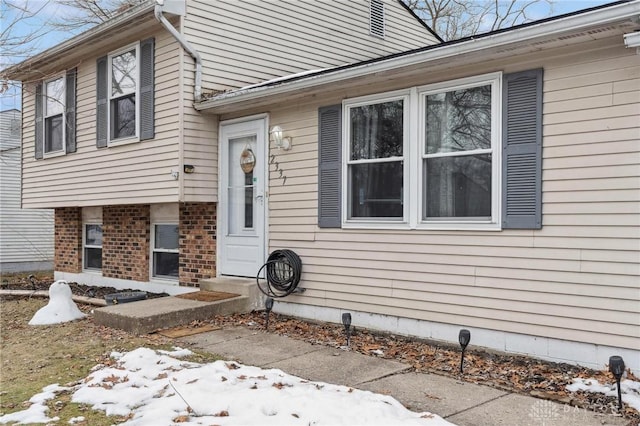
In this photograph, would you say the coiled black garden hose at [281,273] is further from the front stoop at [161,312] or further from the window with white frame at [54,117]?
the window with white frame at [54,117]

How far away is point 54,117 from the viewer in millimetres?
10609

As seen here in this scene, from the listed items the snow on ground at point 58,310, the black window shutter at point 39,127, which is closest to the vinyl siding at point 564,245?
the snow on ground at point 58,310

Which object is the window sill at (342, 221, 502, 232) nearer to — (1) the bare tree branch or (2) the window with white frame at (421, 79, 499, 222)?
(2) the window with white frame at (421, 79, 499, 222)

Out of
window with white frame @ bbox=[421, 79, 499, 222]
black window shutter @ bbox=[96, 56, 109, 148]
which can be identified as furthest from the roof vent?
window with white frame @ bbox=[421, 79, 499, 222]

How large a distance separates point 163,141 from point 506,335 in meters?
5.37

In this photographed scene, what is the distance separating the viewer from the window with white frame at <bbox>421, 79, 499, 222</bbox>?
17.2 ft

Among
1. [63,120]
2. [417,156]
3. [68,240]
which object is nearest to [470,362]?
[417,156]

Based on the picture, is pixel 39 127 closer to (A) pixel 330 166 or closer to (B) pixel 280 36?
(B) pixel 280 36

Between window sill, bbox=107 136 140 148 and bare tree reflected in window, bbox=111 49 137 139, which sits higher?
bare tree reflected in window, bbox=111 49 137 139

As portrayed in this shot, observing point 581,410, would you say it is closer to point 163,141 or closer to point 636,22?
point 636,22

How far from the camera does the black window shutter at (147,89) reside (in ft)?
26.8

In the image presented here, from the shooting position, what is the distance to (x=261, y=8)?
9062 millimetres

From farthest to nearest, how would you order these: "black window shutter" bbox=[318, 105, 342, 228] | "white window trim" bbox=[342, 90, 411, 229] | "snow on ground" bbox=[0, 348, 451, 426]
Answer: "black window shutter" bbox=[318, 105, 342, 228]
"white window trim" bbox=[342, 90, 411, 229]
"snow on ground" bbox=[0, 348, 451, 426]

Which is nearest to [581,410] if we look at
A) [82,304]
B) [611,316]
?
[611,316]
